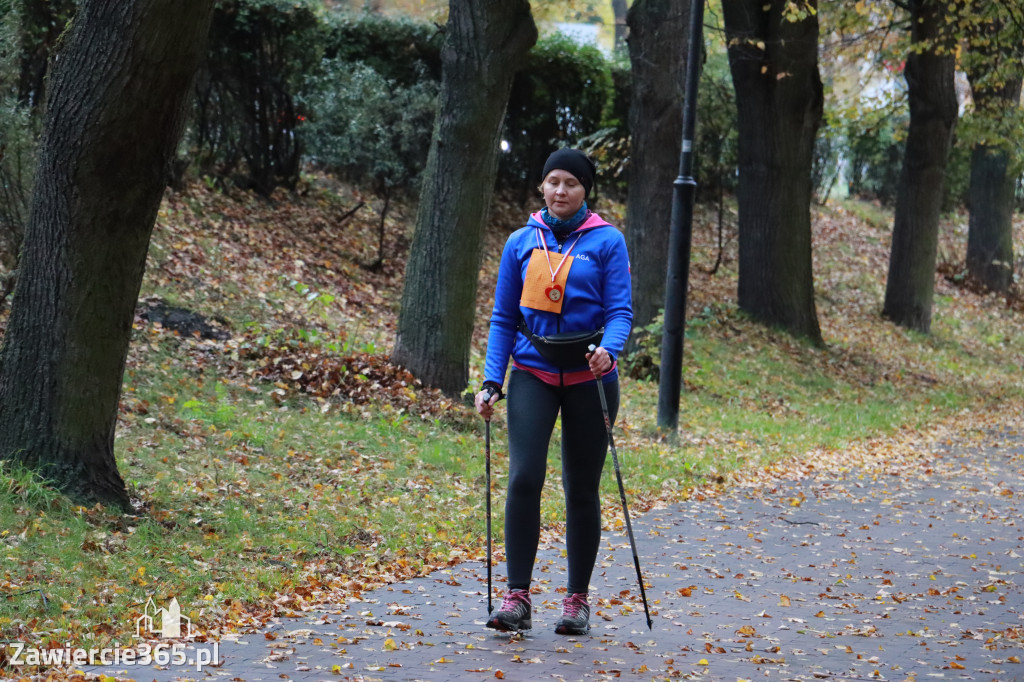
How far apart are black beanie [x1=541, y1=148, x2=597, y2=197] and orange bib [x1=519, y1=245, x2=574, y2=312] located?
1.19ft

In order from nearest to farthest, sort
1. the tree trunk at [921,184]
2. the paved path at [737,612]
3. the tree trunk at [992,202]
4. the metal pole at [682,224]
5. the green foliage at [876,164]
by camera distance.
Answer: the paved path at [737,612] → the metal pole at [682,224] → the tree trunk at [921,184] → the tree trunk at [992,202] → the green foliage at [876,164]

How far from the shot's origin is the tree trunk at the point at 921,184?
67.7ft

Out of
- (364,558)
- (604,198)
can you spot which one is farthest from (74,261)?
(604,198)

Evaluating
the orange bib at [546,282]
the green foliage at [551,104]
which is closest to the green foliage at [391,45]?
the green foliage at [551,104]

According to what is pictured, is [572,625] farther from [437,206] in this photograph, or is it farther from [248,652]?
[437,206]

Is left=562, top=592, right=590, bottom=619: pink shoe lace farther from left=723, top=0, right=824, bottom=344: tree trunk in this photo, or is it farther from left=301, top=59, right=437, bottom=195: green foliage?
left=723, top=0, right=824, bottom=344: tree trunk

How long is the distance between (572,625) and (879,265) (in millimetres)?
23745

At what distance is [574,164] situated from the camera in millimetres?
5160

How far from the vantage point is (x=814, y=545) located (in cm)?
777

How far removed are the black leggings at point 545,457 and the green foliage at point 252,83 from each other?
11.8 metres

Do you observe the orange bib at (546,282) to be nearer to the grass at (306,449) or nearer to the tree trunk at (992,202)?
the grass at (306,449)

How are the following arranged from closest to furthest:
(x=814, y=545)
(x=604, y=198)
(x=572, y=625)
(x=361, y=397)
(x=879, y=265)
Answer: (x=572, y=625) → (x=814, y=545) → (x=361, y=397) → (x=604, y=198) → (x=879, y=265)

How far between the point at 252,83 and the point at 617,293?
12.1 m

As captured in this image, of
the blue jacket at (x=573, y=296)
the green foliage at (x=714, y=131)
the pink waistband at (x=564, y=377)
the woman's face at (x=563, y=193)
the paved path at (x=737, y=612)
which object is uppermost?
the green foliage at (x=714, y=131)
